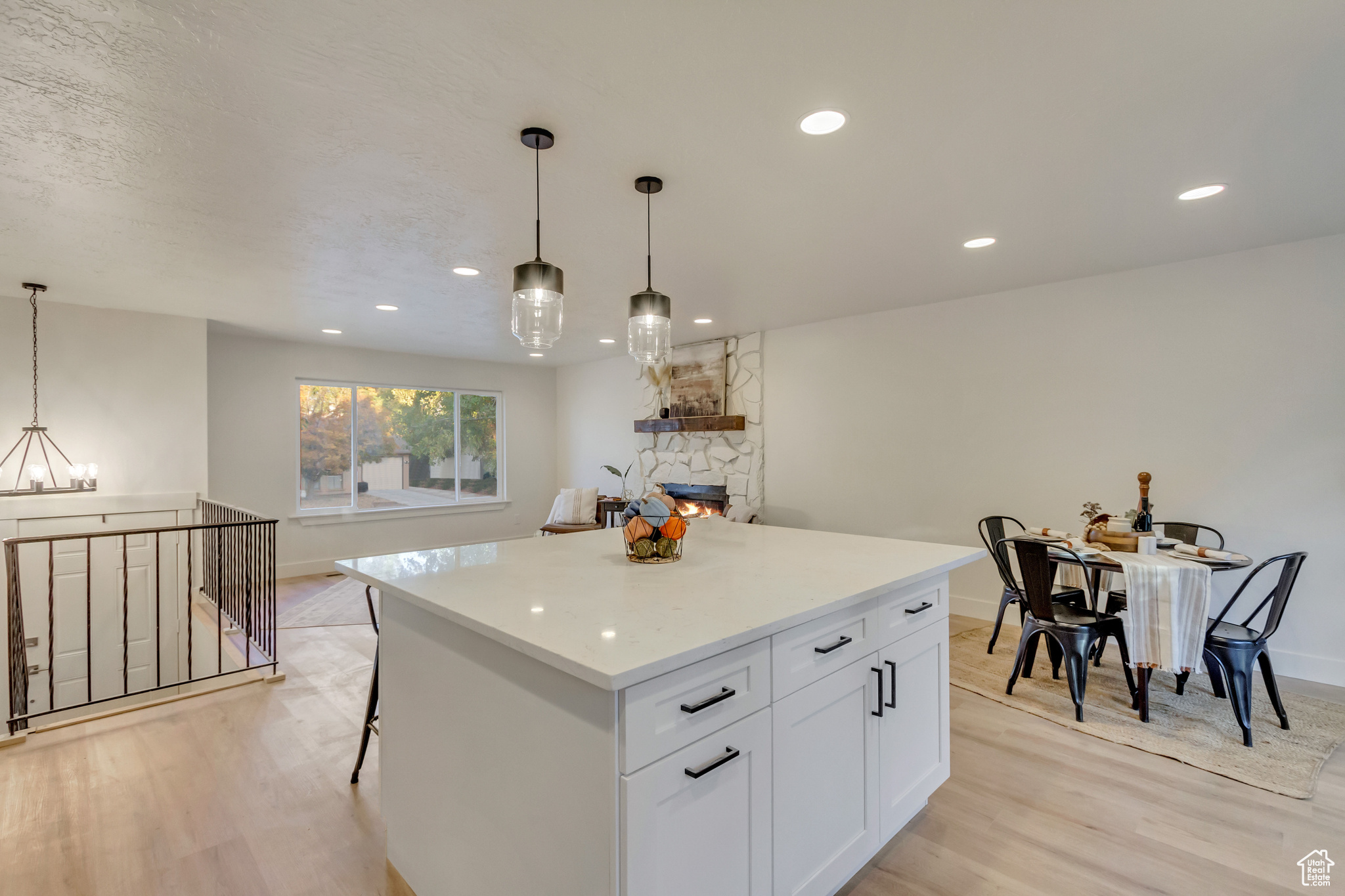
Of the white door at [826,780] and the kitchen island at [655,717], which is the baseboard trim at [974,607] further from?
the white door at [826,780]

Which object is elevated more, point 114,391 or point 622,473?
point 114,391

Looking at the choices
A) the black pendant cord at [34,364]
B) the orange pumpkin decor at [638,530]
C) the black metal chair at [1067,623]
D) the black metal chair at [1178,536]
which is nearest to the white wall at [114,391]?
the black pendant cord at [34,364]

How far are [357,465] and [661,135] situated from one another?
591cm

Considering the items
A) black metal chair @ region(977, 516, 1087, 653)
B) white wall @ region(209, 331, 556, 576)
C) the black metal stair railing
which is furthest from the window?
black metal chair @ region(977, 516, 1087, 653)

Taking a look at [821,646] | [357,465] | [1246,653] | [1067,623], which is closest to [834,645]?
[821,646]

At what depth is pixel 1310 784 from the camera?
2.24 metres

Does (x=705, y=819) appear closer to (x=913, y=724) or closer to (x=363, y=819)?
(x=913, y=724)

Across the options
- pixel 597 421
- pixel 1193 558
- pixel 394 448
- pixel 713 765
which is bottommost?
pixel 713 765

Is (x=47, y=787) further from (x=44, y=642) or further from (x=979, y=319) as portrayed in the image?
(x=979, y=319)

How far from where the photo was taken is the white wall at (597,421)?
23.5 ft

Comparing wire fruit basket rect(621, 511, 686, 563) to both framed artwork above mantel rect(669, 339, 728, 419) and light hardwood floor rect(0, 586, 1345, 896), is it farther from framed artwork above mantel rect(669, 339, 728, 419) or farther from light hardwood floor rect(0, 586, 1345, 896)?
framed artwork above mantel rect(669, 339, 728, 419)

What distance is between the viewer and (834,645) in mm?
1557

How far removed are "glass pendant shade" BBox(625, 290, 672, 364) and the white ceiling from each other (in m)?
0.49

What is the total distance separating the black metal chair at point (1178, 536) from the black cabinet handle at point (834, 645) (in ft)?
8.14
